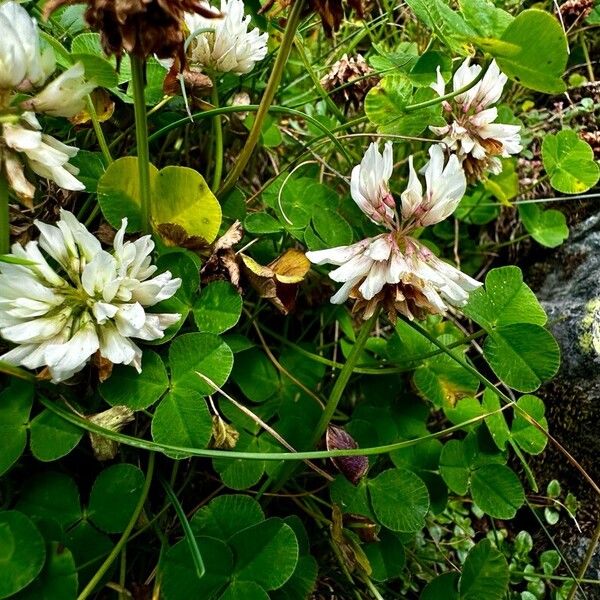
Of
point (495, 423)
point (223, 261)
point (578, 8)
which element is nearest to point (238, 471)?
point (223, 261)

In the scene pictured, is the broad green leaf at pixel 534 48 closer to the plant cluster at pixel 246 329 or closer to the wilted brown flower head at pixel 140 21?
the plant cluster at pixel 246 329

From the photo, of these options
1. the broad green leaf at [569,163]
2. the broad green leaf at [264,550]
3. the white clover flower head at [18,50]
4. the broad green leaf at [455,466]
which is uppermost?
the white clover flower head at [18,50]

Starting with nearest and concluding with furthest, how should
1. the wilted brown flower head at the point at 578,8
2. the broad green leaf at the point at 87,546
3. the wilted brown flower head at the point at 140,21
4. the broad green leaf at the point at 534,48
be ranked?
the wilted brown flower head at the point at 140,21
the broad green leaf at the point at 534,48
the broad green leaf at the point at 87,546
the wilted brown flower head at the point at 578,8

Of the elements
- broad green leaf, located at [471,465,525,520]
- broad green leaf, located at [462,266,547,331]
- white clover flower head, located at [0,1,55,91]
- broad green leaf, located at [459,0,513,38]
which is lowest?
broad green leaf, located at [471,465,525,520]

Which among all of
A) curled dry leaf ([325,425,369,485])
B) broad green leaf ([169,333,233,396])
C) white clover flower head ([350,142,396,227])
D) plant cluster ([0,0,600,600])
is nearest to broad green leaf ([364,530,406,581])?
plant cluster ([0,0,600,600])

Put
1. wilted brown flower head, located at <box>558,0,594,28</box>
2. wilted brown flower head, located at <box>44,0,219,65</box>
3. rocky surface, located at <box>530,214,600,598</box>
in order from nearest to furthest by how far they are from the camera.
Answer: wilted brown flower head, located at <box>44,0,219,65</box>
rocky surface, located at <box>530,214,600,598</box>
wilted brown flower head, located at <box>558,0,594,28</box>

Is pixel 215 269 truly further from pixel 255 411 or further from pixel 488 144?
pixel 488 144

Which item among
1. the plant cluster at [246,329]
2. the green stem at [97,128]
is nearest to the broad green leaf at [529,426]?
the plant cluster at [246,329]

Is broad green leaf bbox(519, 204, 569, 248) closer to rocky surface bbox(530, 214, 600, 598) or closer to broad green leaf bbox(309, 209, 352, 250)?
rocky surface bbox(530, 214, 600, 598)

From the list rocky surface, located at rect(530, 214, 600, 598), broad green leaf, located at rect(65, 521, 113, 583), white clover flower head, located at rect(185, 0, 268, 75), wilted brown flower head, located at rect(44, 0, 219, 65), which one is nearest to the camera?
wilted brown flower head, located at rect(44, 0, 219, 65)
